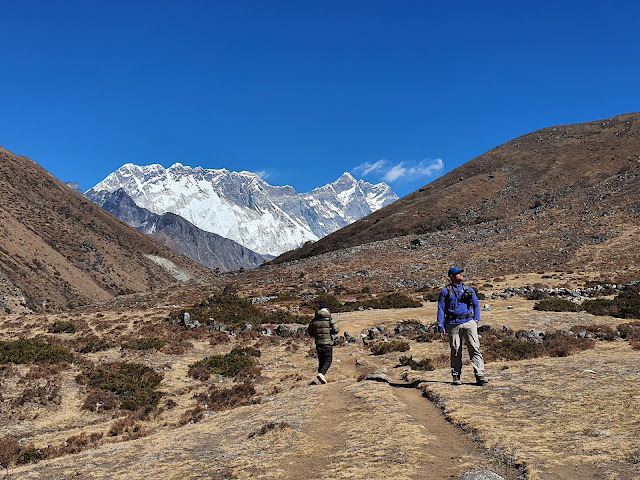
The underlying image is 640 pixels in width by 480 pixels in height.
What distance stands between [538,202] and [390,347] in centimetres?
7418

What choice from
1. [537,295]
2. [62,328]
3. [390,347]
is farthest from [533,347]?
[62,328]

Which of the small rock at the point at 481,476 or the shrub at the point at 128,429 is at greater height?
the small rock at the point at 481,476

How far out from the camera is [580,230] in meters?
51.7

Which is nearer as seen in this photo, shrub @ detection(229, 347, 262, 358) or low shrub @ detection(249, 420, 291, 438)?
low shrub @ detection(249, 420, 291, 438)

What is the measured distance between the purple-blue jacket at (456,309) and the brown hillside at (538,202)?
37.1 metres

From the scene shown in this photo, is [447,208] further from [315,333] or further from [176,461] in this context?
[176,461]

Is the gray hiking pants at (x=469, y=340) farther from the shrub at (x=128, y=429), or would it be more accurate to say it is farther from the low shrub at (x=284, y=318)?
the low shrub at (x=284, y=318)

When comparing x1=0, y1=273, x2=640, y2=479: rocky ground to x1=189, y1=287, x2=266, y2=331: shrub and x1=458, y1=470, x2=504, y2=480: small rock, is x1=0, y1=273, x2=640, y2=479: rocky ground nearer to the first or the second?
x1=458, y1=470, x2=504, y2=480: small rock

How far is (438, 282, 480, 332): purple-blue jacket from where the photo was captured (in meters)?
11.9

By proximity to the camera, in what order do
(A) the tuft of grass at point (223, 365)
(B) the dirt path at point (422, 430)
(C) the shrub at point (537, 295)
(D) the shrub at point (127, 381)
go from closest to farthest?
(B) the dirt path at point (422, 430), (D) the shrub at point (127, 381), (A) the tuft of grass at point (223, 365), (C) the shrub at point (537, 295)

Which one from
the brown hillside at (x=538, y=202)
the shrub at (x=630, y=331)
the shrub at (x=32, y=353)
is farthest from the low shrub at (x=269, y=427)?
the brown hillside at (x=538, y=202)

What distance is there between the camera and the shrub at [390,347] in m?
19.2

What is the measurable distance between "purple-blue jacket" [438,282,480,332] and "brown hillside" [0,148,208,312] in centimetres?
4901

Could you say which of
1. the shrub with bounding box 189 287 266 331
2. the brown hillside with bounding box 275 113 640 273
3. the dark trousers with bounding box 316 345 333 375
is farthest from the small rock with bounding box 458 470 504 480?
the brown hillside with bounding box 275 113 640 273
